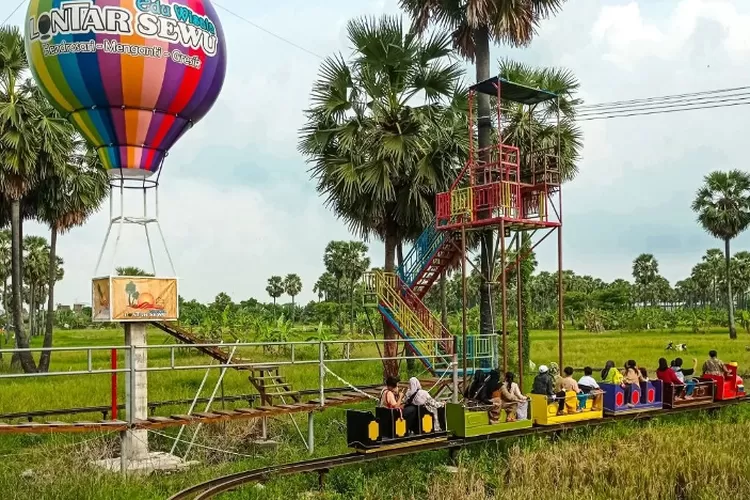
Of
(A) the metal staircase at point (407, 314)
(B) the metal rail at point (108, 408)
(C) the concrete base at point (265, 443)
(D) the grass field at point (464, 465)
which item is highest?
(A) the metal staircase at point (407, 314)

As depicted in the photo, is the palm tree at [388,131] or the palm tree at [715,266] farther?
the palm tree at [715,266]

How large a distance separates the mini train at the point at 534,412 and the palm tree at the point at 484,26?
197 inches

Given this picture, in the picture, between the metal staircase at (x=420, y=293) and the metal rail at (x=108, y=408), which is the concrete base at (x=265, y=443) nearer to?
the metal rail at (x=108, y=408)

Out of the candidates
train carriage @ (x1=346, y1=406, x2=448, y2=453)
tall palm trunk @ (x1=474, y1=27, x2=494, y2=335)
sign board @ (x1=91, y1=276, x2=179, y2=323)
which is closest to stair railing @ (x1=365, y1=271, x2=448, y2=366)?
tall palm trunk @ (x1=474, y1=27, x2=494, y2=335)

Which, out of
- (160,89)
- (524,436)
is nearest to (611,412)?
(524,436)

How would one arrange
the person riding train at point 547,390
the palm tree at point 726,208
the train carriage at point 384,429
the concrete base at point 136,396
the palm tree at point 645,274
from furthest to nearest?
the palm tree at point 645,274, the palm tree at point 726,208, the person riding train at point 547,390, the concrete base at point 136,396, the train carriage at point 384,429

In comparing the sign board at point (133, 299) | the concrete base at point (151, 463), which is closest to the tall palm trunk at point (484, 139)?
the sign board at point (133, 299)

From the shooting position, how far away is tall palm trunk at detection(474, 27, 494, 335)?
1983 centimetres

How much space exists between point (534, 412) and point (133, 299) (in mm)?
8129

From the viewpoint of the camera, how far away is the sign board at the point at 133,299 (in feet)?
44.6

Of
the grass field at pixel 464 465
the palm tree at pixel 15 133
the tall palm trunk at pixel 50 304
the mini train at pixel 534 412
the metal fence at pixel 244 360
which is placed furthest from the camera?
the tall palm trunk at pixel 50 304

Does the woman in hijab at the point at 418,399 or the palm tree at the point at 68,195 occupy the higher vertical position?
the palm tree at the point at 68,195

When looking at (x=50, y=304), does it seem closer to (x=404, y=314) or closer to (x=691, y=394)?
(x=404, y=314)

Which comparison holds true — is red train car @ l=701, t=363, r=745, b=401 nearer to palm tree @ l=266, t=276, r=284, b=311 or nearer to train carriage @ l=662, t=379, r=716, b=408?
train carriage @ l=662, t=379, r=716, b=408
